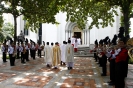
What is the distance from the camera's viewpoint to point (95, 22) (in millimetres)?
19688

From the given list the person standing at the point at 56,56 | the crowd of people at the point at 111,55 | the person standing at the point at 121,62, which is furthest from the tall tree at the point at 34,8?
the person standing at the point at 121,62

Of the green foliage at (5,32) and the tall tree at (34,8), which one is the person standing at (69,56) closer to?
the tall tree at (34,8)

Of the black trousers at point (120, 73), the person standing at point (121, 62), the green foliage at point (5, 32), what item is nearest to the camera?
the person standing at point (121, 62)

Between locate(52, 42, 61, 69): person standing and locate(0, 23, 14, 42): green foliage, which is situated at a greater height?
locate(0, 23, 14, 42): green foliage

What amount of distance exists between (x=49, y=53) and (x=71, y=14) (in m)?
6.83

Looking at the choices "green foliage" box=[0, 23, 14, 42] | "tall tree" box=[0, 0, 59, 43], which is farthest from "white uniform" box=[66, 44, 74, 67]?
"green foliage" box=[0, 23, 14, 42]

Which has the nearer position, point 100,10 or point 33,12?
point 33,12

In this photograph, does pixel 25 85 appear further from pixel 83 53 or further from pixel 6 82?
pixel 83 53

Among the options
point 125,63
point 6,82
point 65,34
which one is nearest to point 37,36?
point 65,34

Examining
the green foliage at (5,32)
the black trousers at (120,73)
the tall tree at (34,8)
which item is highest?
the tall tree at (34,8)

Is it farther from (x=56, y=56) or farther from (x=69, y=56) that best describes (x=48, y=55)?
(x=69, y=56)

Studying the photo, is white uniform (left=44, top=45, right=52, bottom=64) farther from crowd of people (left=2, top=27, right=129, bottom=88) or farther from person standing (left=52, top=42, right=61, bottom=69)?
person standing (left=52, top=42, right=61, bottom=69)

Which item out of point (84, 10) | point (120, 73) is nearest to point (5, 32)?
point (84, 10)

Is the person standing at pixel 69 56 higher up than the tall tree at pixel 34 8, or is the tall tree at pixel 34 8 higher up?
the tall tree at pixel 34 8
